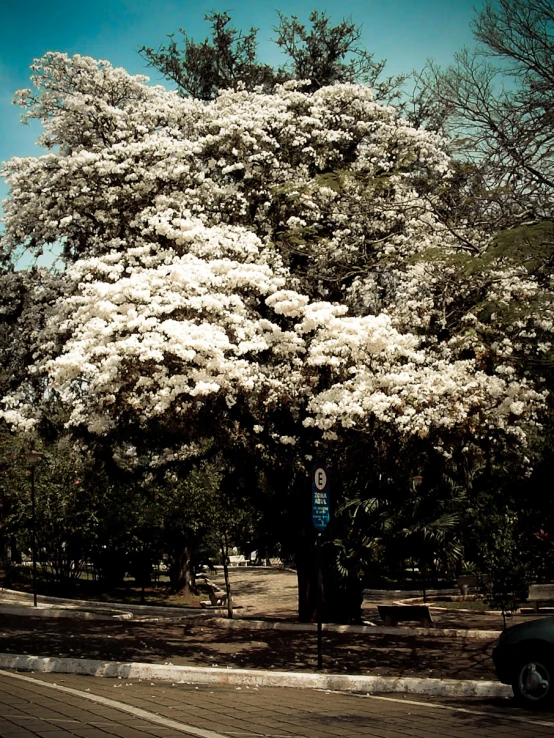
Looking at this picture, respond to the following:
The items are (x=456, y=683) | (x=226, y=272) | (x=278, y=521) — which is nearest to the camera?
(x=456, y=683)

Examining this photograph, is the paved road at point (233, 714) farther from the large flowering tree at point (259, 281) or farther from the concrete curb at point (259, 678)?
the large flowering tree at point (259, 281)

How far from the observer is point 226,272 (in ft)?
46.3

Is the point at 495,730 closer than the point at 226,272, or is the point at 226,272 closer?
the point at 495,730

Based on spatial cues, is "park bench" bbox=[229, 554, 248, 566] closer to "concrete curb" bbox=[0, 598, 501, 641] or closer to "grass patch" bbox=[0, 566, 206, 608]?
"grass patch" bbox=[0, 566, 206, 608]

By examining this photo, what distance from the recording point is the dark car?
8789 millimetres

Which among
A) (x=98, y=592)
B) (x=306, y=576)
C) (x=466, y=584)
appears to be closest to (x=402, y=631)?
(x=306, y=576)

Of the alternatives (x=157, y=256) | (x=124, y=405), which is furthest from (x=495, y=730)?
(x=157, y=256)

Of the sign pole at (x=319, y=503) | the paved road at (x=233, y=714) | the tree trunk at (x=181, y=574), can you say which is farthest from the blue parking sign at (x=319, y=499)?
the tree trunk at (x=181, y=574)

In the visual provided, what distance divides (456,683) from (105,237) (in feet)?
34.7

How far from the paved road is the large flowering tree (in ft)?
13.6

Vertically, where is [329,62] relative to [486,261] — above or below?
above

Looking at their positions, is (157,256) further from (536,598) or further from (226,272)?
(536,598)

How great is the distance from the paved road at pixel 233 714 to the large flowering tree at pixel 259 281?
4146 mm

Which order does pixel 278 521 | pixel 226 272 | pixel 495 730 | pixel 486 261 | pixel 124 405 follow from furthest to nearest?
1. pixel 278 521
2. pixel 226 272
3. pixel 124 405
4. pixel 486 261
5. pixel 495 730
